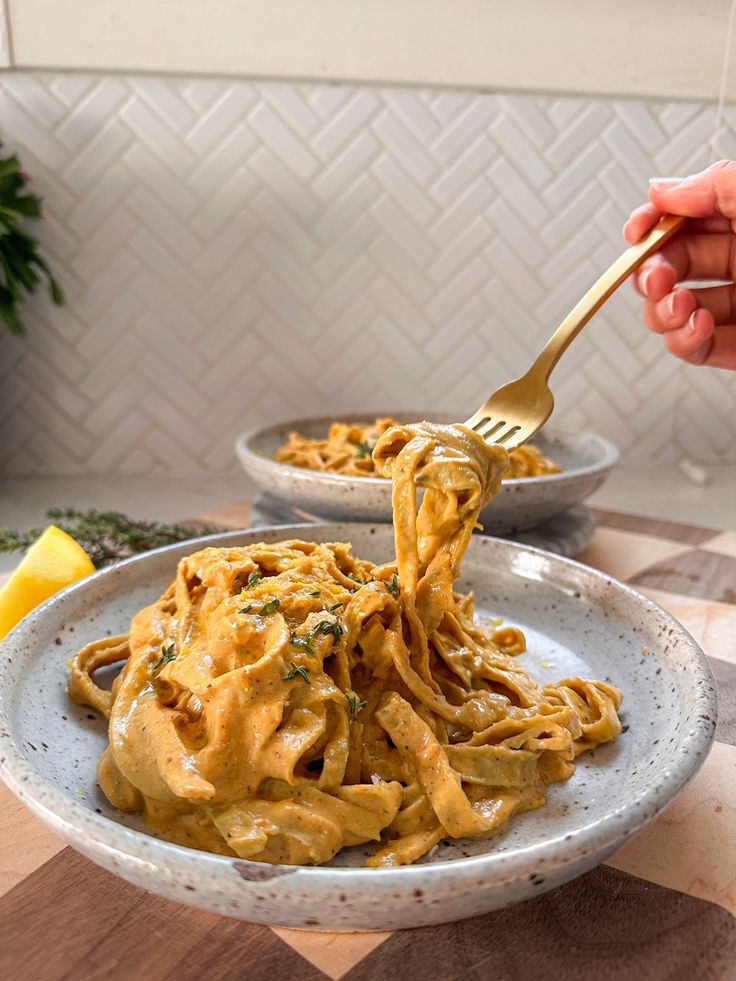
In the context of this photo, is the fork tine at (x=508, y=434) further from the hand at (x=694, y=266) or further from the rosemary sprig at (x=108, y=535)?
the rosemary sprig at (x=108, y=535)

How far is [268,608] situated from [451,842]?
36 centimetres

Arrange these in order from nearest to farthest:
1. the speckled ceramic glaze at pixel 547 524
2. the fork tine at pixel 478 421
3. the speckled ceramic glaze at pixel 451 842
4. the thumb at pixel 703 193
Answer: the speckled ceramic glaze at pixel 451 842 < the fork tine at pixel 478 421 < the thumb at pixel 703 193 < the speckled ceramic glaze at pixel 547 524

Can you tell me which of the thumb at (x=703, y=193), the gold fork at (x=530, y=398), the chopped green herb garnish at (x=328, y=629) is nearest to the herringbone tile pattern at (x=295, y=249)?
the thumb at (x=703, y=193)

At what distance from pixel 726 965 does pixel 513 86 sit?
2949mm

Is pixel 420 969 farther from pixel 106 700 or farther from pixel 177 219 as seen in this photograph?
pixel 177 219

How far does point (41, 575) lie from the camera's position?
159 cm

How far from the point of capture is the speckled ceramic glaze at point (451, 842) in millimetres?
789

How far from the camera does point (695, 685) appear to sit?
117cm

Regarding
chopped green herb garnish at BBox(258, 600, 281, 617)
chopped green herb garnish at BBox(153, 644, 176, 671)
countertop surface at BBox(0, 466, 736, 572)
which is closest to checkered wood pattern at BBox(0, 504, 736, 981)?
chopped green herb garnish at BBox(153, 644, 176, 671)

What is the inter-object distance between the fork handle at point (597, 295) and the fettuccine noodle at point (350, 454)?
1.81ft

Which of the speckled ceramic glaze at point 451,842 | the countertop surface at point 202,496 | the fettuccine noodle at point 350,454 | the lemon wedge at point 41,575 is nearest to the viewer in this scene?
the speckled ceramic glaze at point 451,842

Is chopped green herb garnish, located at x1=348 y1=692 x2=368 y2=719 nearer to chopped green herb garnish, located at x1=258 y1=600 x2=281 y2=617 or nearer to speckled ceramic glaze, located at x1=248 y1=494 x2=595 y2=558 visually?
chopped green herb garnish, located at x1=258 y1=600 x2=281 y2=617

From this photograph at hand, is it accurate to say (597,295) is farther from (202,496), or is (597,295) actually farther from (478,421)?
(202,496)

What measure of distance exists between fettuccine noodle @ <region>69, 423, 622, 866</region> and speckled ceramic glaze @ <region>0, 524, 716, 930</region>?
4 centimetres
